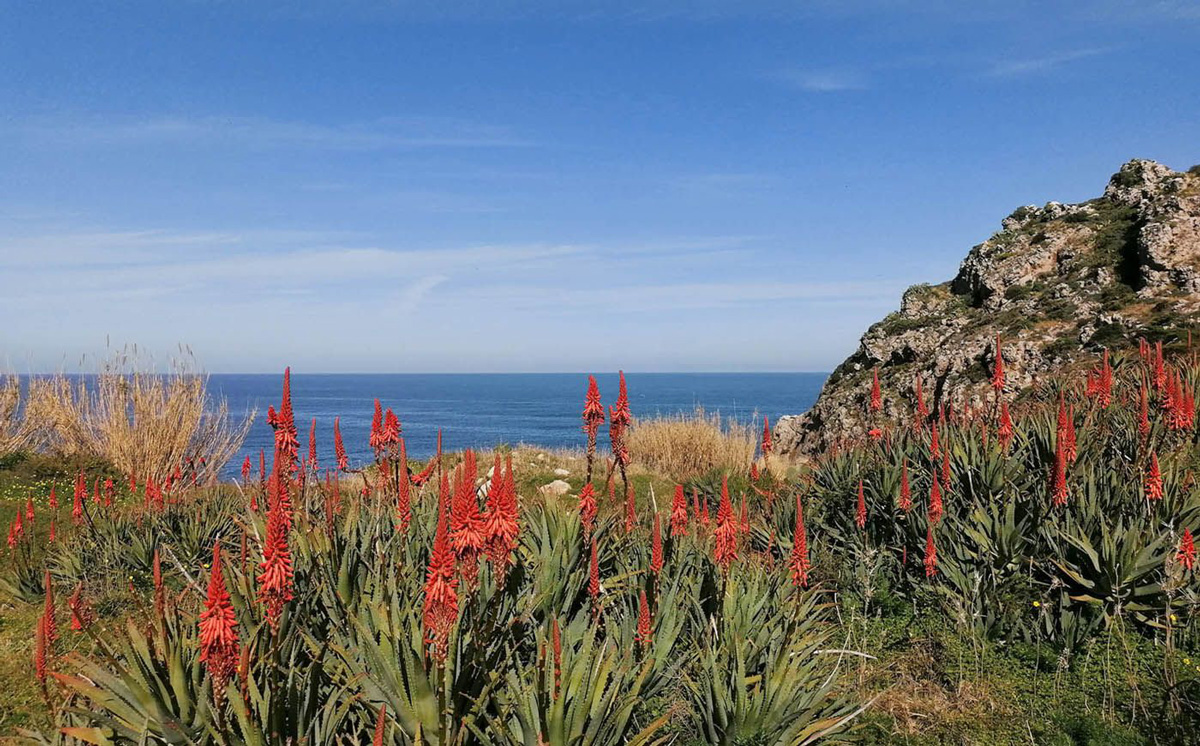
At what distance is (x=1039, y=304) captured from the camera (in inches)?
663

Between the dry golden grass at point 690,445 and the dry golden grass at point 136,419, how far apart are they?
9322 millimetres

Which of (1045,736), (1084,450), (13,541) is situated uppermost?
(1084,450)

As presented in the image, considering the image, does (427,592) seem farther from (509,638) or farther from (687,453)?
(687,453)

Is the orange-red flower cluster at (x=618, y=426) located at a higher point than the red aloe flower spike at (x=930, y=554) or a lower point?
higher

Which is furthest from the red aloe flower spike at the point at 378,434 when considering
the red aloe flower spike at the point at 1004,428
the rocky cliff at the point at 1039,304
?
the rocky cliff at the point at 1039,304

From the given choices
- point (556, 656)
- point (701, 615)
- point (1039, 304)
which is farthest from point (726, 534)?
point (1039, 304)

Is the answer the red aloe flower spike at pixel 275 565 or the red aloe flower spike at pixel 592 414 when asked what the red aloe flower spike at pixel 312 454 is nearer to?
the red aloe flower spike at pixel 592 414

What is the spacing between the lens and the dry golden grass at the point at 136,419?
16422 millimetres

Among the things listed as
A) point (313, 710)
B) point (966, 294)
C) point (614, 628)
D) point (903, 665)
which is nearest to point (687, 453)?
point (966, 294)

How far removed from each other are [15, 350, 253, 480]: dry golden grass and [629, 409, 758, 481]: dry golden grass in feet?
30.6

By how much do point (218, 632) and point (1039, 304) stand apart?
1824cm

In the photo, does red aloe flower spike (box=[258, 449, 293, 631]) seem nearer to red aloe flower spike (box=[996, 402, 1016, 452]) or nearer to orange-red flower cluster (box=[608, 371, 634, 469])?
orange-red flower cluster (box=[608, 371, 634, 469])

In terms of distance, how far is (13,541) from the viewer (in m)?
7.25

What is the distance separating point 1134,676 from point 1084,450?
3026 mm
